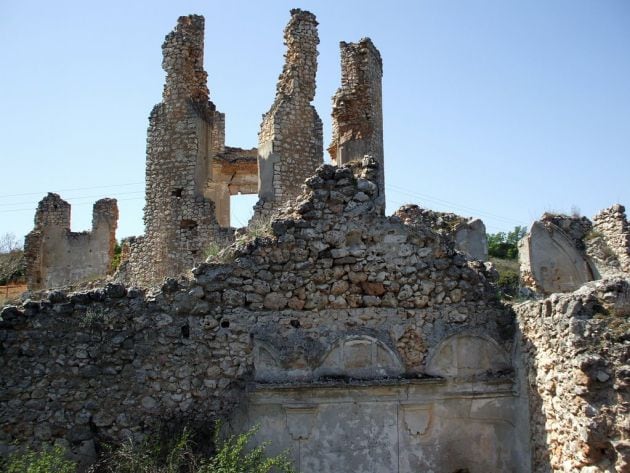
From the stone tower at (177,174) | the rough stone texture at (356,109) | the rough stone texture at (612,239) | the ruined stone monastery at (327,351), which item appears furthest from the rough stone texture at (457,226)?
the stone tower at (177,174)

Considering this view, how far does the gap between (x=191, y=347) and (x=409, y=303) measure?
2612 millimetres

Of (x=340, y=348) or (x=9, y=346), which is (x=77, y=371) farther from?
(x=340, y=348)

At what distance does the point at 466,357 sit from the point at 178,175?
1130cm

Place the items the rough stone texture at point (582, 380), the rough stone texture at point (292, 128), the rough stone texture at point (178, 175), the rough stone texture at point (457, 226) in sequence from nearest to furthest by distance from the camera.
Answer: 1. the rough stone texture at point (582, 380)
2. the rough stone texture at point (457, 226)
3. the rough stone texture at point (292, 128)
4. the rough stone texture at point (178, 175)

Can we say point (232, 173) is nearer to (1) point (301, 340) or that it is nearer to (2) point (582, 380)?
(1) point (301, 340)

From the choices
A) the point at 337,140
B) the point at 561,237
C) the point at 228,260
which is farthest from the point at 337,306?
the point at 337,140

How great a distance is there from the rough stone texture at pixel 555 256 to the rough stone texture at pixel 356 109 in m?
5.12

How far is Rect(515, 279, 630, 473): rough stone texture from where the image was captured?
245 inches

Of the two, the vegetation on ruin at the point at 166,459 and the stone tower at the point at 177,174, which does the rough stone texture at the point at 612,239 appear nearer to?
the stone tower at the point at 177,174

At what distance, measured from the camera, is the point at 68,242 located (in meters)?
25.4

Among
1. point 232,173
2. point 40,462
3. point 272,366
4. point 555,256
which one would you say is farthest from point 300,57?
point 40,462

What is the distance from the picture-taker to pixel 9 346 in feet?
25.0

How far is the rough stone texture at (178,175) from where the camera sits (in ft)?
58.3

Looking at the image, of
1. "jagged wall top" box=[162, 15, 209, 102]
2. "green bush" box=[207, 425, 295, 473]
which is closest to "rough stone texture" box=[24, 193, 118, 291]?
"jagged wall top" box=[162, 15, 209, 102]
